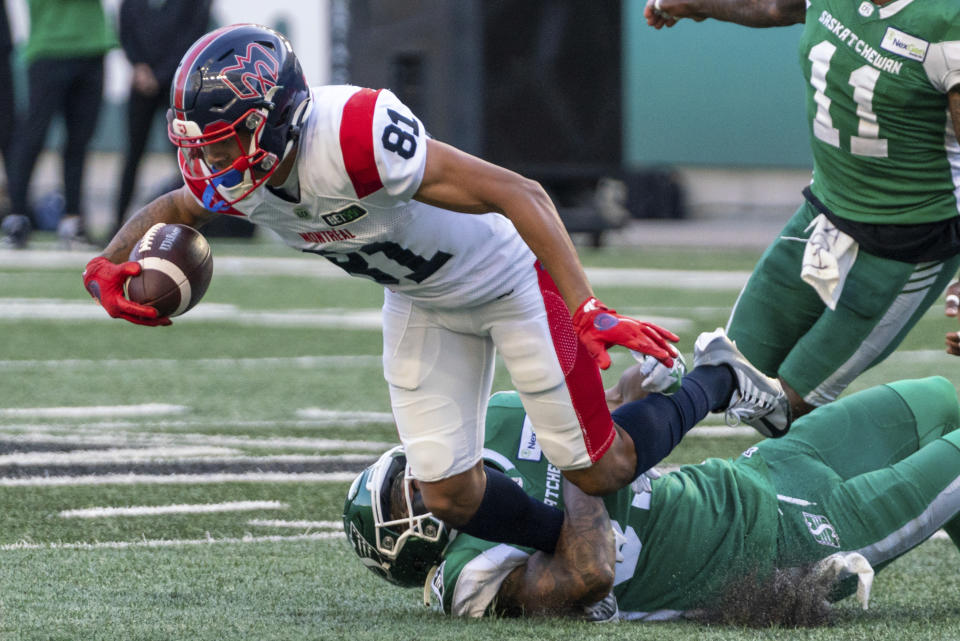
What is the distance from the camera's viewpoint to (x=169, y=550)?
404 cm

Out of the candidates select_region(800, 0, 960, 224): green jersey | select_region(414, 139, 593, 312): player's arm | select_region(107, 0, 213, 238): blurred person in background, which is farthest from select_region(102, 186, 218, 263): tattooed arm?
select_region(107, 0, 213, 238): blurred person in background

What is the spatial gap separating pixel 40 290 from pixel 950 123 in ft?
24.2

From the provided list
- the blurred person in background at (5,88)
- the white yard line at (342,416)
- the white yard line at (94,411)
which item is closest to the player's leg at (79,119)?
the blurred person in background at (5,88)

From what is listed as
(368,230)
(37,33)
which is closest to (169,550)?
(368,230)

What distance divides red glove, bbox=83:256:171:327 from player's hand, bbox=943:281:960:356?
1.79 meters

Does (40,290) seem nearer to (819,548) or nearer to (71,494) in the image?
(71,494)

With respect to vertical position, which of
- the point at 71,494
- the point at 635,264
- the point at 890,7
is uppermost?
the point at 890,7

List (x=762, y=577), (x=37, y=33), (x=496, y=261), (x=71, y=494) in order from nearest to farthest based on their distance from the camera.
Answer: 1. (x=762, y=577)
2. (x=496, y=261)
3. (x=71, y=494)
4. (x=37, y=33)

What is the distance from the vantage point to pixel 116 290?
371 cm

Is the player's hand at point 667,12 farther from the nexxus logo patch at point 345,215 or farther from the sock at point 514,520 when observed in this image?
the sock at point 514,520

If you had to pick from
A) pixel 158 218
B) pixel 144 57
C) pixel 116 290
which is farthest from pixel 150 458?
pixel 144 57

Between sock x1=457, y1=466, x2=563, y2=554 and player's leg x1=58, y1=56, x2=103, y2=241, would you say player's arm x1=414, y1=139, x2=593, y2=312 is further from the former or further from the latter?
player's leg x1=58, y1=56, x2=103, y2=241

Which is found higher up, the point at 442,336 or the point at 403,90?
the point at 442,336

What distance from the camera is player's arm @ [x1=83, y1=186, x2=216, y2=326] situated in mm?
3680
